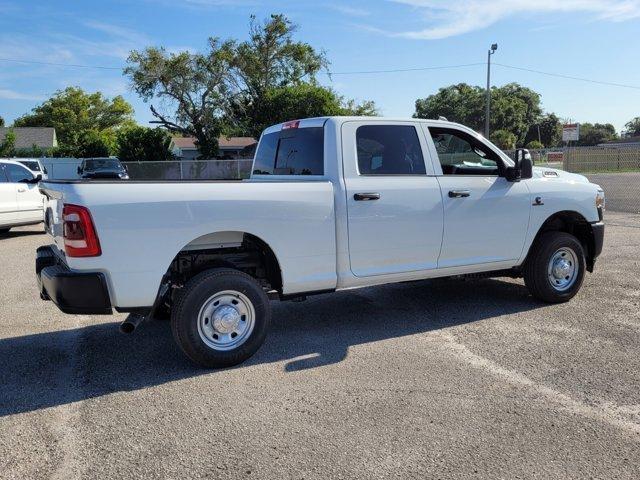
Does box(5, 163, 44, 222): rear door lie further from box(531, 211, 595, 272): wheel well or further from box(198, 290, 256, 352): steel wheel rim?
box(531, 211, 595, 272): wheel well

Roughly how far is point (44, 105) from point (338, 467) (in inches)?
3321

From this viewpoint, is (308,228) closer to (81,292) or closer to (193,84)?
(81,292)

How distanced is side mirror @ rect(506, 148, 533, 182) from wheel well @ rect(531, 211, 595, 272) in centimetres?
77

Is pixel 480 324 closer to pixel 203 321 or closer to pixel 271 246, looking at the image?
pixel 271 246

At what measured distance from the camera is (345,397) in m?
3.99

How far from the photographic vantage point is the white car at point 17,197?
39.3 ft

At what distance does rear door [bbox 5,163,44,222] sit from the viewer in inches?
482

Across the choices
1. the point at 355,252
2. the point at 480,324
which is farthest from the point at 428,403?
the point at 480,324

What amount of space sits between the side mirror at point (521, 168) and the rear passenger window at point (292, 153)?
1.97 metres

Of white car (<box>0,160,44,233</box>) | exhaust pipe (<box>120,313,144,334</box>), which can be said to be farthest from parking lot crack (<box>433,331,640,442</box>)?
white car (<box>0,160,44,233</box>)

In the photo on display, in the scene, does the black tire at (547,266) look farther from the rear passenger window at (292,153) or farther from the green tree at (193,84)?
the green tree at (193,84)

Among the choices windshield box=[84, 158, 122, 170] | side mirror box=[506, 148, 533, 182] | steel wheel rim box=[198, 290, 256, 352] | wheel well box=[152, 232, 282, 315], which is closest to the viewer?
steel wheel rim box=[198, 290, 256, 352]

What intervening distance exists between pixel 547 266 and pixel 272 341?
3.04 m

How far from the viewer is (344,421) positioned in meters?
3.64
